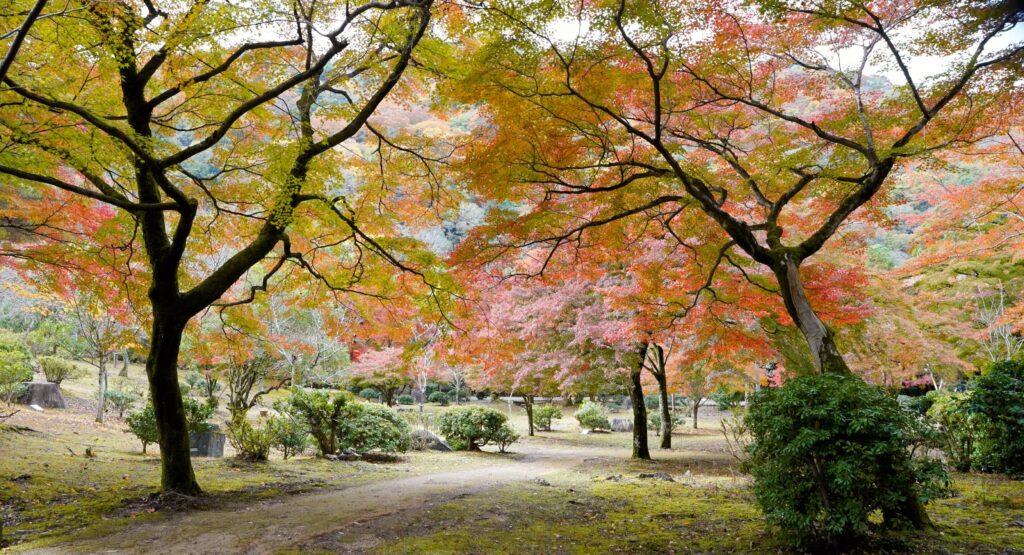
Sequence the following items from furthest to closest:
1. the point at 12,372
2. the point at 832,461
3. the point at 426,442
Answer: the point at 426,442, the point at 12,372, the point at 832,461

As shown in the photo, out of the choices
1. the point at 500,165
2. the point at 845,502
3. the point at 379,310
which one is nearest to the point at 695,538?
the point at 845,502

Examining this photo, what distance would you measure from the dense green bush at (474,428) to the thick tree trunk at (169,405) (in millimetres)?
7382

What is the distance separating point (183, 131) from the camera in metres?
6.20

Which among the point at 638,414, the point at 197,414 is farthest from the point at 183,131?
the point at 638,414

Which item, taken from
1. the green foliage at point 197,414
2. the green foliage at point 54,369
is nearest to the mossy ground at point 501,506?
the green foliage at point 197,414

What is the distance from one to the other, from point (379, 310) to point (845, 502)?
26.8 ft

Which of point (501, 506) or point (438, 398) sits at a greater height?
point (501, 506)

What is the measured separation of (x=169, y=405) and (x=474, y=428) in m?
7.79

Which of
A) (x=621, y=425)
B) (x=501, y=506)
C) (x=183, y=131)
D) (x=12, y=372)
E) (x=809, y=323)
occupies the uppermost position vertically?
(x=183, y=131)

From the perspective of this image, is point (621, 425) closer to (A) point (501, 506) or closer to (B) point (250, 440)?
(B) point (250, 440)

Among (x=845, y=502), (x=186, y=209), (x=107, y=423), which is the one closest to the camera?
(x=845, y=502)

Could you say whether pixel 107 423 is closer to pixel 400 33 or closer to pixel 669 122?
pixel 400 33

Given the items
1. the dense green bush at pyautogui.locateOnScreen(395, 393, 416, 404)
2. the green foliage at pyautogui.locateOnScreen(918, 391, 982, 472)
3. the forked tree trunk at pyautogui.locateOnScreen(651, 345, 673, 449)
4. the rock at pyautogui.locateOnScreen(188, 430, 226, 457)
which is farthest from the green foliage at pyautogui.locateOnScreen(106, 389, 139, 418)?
the green foliage at pyautogui.locateOnScreen(918, 391, 982, 472)

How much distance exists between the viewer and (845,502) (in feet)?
10.4
